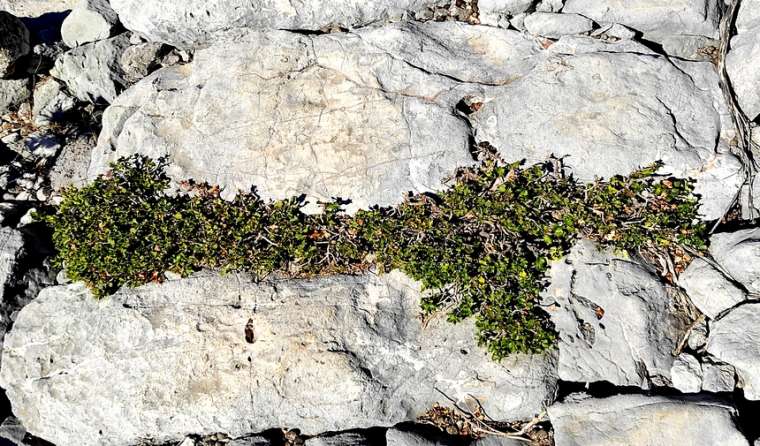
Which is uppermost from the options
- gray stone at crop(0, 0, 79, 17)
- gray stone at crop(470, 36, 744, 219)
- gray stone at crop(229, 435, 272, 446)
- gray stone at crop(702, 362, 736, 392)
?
gray stone at crop(0, 0, 79, 17)

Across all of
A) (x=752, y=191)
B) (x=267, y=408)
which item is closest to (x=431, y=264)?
(x=267, y=408)

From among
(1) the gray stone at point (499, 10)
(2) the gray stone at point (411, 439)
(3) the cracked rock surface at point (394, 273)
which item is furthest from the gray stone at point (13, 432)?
(1) the gray stone at point (499, 10)

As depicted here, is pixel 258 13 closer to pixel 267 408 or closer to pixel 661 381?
pixel 267 408

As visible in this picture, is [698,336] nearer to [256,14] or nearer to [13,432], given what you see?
[256,14]

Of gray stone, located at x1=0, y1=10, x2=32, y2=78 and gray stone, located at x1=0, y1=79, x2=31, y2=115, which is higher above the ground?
gray stone, located at x1=0, y1=10, x2=32, y2=78

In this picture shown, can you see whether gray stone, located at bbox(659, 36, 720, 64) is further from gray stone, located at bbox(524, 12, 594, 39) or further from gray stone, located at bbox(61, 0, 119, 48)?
gray stone, located at bbox(61, 0, 119, 48)

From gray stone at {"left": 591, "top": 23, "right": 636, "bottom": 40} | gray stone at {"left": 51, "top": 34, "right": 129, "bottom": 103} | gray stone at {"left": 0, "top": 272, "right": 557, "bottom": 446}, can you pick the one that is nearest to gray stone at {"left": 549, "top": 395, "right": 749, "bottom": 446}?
gray stone at {"left": 0, "top": 272, "right": 557, "bottom": 446}

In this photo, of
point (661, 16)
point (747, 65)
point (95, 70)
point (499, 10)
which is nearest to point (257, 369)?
point (95, 70)
